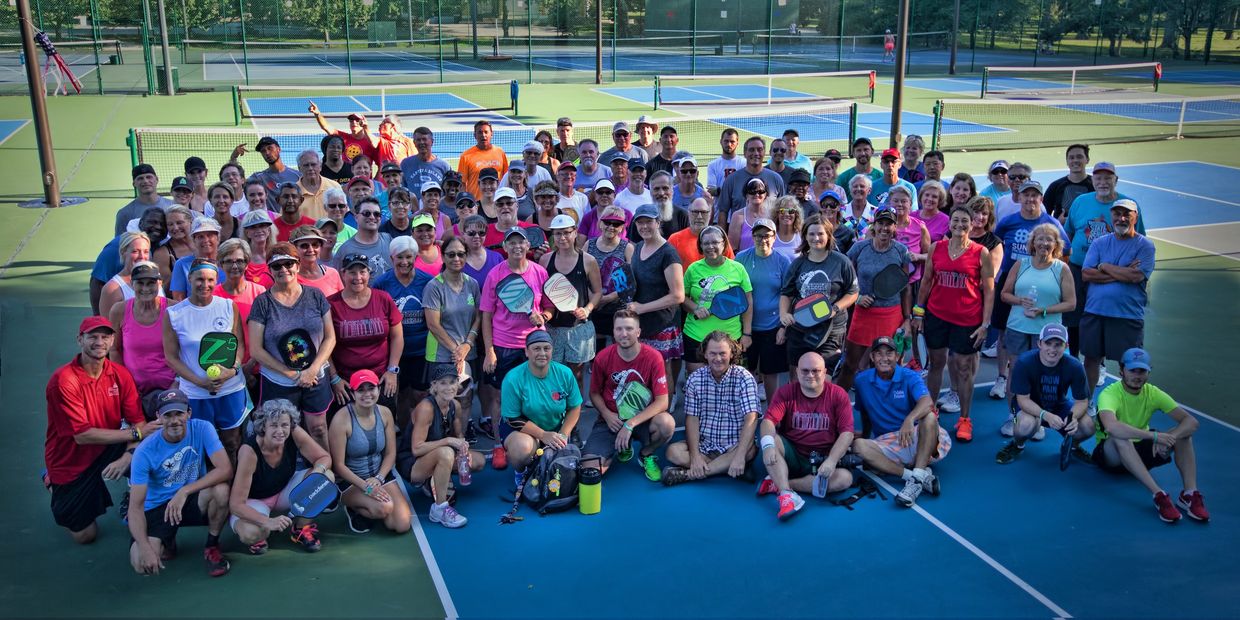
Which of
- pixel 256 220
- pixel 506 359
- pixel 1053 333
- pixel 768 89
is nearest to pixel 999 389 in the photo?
pixel 1053 333

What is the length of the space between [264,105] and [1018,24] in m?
41.5

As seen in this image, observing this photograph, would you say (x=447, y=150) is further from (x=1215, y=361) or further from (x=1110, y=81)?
(x=1110, y=81)

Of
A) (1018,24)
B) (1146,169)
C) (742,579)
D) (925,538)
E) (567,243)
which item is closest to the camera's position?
(742,579)

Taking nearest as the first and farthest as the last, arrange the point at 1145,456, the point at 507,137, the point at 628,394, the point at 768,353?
the point at 1145,456
the point at 628,394
the point at 768,353
the point at 507,137

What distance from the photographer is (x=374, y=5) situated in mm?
49344

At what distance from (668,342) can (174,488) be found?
413cm

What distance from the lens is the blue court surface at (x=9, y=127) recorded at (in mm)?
23891

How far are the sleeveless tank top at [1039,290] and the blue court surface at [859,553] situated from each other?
1.26 metres

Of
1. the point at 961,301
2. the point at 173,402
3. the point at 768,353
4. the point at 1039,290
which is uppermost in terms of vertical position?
the point at 1039,290

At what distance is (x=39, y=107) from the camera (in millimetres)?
16844

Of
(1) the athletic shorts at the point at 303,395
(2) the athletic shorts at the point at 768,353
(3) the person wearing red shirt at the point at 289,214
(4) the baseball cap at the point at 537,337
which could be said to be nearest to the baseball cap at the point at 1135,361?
(2) the athletic shorts at the point at 768,353

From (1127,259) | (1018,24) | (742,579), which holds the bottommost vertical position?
(742,579)

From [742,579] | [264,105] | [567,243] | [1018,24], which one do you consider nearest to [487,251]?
[567,243]

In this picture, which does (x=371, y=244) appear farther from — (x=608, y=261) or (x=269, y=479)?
(x=269, y=479)
